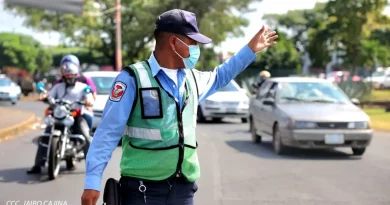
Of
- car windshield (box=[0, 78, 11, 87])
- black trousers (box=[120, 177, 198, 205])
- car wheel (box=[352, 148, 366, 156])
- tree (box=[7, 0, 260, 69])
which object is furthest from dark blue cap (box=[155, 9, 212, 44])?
tree (box=[7, 0, 260, 69])

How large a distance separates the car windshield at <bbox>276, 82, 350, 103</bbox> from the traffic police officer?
34.7 feet

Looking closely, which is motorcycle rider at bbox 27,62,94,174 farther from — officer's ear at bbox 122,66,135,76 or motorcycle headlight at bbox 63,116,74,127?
officer's ear at bbox 122,66,135,76

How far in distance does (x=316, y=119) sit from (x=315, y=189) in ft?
12.1

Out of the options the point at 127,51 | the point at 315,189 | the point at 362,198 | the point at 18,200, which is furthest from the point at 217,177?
the point at 127,51

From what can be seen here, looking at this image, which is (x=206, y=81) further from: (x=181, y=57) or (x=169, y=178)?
(x=169, y=178)

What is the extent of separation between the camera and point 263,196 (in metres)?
8.67


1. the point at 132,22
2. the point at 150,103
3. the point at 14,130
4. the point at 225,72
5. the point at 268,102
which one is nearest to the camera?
the point at 150,103

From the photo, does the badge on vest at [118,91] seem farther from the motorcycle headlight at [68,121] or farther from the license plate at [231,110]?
the license plate at [231,110]

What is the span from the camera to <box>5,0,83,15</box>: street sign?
52.8 ft

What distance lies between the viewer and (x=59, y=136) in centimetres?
989

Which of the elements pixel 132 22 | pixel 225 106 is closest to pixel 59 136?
pixel 225 106

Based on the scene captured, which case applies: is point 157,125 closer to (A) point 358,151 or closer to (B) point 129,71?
(B) point 129,71

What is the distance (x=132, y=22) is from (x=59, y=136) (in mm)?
43058

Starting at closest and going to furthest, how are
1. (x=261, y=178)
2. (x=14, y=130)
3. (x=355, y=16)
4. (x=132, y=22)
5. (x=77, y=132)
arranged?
(x=261, y=178) → (x=77, y=132) → (x=14, y=130) → (x=355, y=16) → (x=132, y=22)
